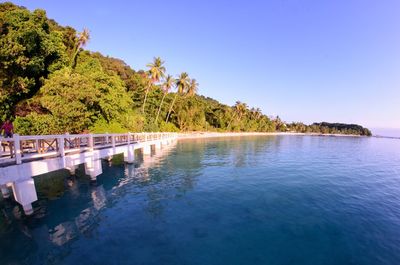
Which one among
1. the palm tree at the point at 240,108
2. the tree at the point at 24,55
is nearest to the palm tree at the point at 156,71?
the tree at the point at 24,55

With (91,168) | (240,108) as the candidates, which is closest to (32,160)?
(91,168)

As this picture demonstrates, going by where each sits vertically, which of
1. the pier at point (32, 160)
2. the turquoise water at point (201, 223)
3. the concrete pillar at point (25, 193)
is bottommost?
the turquoise water at point (201, 223)

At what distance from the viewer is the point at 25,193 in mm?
9688

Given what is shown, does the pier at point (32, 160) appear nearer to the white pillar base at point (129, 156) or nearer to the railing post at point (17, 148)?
the railing post at point (17, 148)

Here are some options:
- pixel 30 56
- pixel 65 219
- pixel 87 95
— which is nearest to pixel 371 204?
pixel 65 219

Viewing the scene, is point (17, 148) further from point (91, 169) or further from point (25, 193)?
point (91, 169)

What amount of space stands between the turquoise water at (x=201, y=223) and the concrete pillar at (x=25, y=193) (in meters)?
0.52

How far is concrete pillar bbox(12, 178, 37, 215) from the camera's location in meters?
9.52

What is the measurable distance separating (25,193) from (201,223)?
7.42 meters

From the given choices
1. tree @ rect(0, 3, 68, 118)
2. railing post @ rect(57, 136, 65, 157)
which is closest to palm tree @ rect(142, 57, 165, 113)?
tree @ rect(0, 3, 68, 118)

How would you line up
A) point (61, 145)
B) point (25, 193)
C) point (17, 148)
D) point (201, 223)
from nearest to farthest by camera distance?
1. point (17, 148)
2. point (201, 223)
3. point (25, 193)
4. point (61, 145)

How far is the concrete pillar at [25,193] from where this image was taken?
952 centimetres

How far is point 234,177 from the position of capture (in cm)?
1806

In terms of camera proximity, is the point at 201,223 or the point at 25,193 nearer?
the point at 201,223
